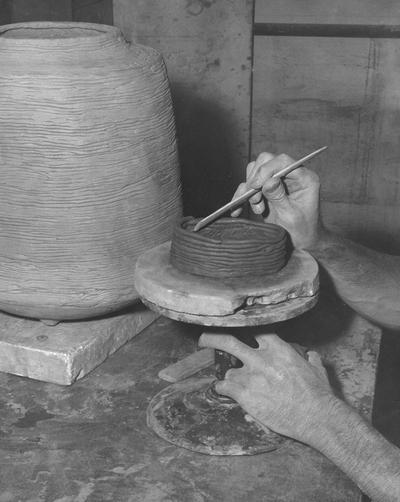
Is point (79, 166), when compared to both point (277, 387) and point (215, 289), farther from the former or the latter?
point (277, 387)

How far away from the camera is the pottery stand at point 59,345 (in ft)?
6.09

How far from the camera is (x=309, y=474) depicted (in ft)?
4.98

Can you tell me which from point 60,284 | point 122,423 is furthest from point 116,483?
point 60,284

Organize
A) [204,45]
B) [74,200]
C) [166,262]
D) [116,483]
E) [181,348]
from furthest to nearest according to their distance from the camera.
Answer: [204,45], [181,348], [74,200], [166,262], [116,483]

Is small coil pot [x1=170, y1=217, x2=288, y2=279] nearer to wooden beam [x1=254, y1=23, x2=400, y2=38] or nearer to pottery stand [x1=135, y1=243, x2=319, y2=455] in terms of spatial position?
pottery stand [x1=135, y1=243, x2=319, y2=455]

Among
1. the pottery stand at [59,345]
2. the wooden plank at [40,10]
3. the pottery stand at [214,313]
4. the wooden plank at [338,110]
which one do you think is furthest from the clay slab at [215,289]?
the wooden plank at [338,110]

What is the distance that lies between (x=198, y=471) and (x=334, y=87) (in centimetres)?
252

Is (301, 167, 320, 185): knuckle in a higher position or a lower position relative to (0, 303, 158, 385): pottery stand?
higher

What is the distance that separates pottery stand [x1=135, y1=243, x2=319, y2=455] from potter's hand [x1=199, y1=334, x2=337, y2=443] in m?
0.07

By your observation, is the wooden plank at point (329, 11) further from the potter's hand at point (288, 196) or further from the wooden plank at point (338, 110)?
the potter's hand at point (288, 196)

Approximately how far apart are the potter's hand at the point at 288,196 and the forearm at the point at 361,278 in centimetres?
6

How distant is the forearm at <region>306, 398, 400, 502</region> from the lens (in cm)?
146

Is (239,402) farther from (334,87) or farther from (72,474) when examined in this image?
(334,87)

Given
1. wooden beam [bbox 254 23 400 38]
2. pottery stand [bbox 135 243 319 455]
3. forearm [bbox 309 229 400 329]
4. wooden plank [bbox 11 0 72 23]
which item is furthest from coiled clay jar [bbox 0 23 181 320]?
wooden beam [bbox 254 23 400 38]
